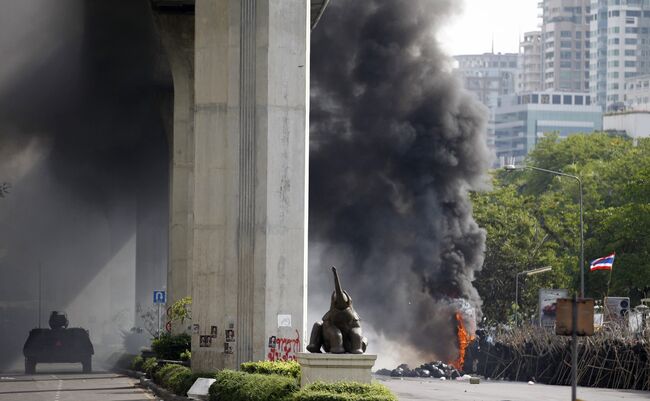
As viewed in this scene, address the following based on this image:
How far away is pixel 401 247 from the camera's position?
229 feet

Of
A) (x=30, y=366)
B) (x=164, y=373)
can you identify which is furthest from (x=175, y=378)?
(x=30, y=366)

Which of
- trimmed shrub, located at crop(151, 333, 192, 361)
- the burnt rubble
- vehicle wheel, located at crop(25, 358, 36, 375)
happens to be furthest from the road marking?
the burnt rubble

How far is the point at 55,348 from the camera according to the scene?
52.1 m

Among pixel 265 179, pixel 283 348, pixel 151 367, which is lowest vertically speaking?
pixel 151 367

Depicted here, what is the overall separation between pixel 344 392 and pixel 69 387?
18.4 m

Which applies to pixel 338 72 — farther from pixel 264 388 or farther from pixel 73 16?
pixel 264 388

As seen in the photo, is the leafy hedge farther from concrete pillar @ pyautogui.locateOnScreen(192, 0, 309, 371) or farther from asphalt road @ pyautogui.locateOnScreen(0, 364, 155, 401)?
concrete pillar @ pyautogui.locateOnScreen(192, 0, 309, 371)

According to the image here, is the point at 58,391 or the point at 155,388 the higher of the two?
the point at 155,388

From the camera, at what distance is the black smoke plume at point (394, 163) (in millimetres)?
68688

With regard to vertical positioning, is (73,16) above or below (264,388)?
above

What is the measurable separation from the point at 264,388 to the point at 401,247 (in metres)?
42.7

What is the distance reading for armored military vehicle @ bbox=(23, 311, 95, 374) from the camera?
171ft

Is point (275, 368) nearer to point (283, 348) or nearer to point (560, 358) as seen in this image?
point (283, 348)

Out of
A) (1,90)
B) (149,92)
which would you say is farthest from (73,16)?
(1,90)
